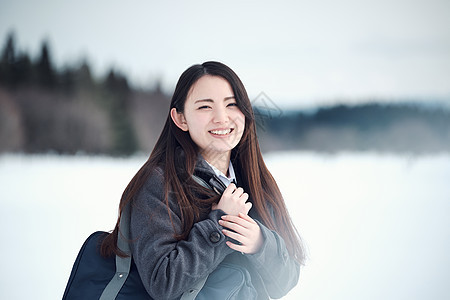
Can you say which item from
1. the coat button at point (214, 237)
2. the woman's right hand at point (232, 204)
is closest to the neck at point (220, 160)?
the woman's right hand at point (232, 204)

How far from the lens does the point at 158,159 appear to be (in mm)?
1141

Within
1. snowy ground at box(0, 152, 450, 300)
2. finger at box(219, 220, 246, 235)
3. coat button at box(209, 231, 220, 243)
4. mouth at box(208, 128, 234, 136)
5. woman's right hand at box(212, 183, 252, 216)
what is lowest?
snowy ground at box(0, 152, 450, 300)

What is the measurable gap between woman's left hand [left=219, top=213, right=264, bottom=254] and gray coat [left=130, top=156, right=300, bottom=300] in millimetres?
14

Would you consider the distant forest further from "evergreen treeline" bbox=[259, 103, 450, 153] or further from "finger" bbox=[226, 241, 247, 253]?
"finger" bbox=[226, 241, 247, 253]

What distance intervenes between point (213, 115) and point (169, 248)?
1.14 ft

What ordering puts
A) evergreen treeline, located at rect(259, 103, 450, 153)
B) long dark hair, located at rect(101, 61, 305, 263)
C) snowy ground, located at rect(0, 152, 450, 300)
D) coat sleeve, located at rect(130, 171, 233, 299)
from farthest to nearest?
→ evergreen treeline, located at rect(259, 103, 450, 153) → snowy ground, located at rect(0, 152, 450, 300) → long dark hair, located at rect(101, 61, 305, 263) → coat sleeve, located at rect(130, 171, 233, 299)

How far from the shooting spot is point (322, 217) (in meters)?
3.22

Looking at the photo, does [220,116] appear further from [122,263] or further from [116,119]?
[116,119]

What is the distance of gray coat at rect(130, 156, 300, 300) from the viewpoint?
0.95 metres

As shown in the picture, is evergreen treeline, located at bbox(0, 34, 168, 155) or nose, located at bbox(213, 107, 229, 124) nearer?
nose, located at bbox(213, 107, 229, 124)

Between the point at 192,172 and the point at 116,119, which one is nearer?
the point at 192,172

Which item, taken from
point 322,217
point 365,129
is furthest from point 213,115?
point 365,129

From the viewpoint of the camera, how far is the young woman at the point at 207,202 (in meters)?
0.97

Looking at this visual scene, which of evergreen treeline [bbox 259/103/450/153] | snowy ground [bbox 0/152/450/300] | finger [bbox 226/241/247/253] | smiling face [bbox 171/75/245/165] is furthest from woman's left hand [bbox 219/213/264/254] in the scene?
evergreen treeline [bbox 259/103/450/153]
